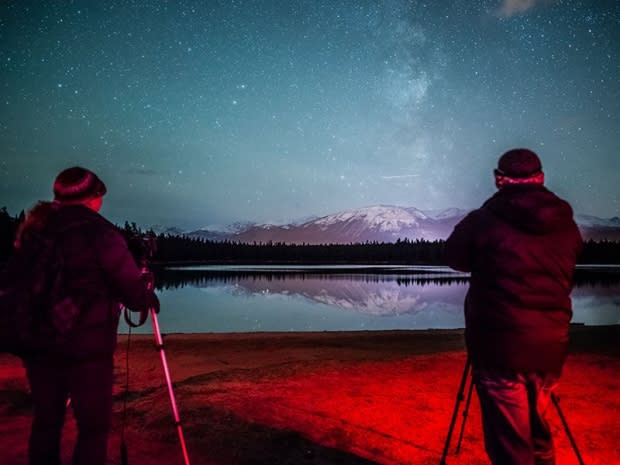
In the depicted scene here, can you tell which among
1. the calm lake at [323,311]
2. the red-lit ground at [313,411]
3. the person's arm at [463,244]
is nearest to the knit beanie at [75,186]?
the person's arm at [463,244]

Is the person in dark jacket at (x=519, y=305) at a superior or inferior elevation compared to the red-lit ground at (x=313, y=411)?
superior

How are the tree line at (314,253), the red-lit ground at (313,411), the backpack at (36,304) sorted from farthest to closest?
1. the tree line at (314,253)
2. the red-lit ground at (313,411)
3. the backpack at (36,304)

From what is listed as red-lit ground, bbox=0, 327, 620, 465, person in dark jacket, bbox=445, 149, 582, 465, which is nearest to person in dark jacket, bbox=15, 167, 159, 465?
red-lit ground, bbox=0, 327, 620, 465

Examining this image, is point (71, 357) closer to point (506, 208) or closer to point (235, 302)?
point (506, 208)

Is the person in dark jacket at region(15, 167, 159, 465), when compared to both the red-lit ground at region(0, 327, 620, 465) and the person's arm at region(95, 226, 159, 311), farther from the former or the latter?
the red-lit ground at region(0, 327, 620, 465)

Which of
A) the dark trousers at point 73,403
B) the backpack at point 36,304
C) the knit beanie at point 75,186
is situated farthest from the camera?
the knit beanie at point 75,186

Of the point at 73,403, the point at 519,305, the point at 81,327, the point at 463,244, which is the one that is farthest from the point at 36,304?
the point at 519,305

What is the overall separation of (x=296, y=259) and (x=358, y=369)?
5454 inches

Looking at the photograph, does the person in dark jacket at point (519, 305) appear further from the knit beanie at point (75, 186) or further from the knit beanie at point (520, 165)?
the knit beanie at point (75, 186)

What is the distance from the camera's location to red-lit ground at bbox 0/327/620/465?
4.46 m

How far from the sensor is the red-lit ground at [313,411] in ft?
14.6

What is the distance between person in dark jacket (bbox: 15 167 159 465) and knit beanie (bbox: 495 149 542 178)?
265 centimetres

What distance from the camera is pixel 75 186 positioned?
2.88 metres

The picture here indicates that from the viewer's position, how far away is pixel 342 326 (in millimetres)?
20938
